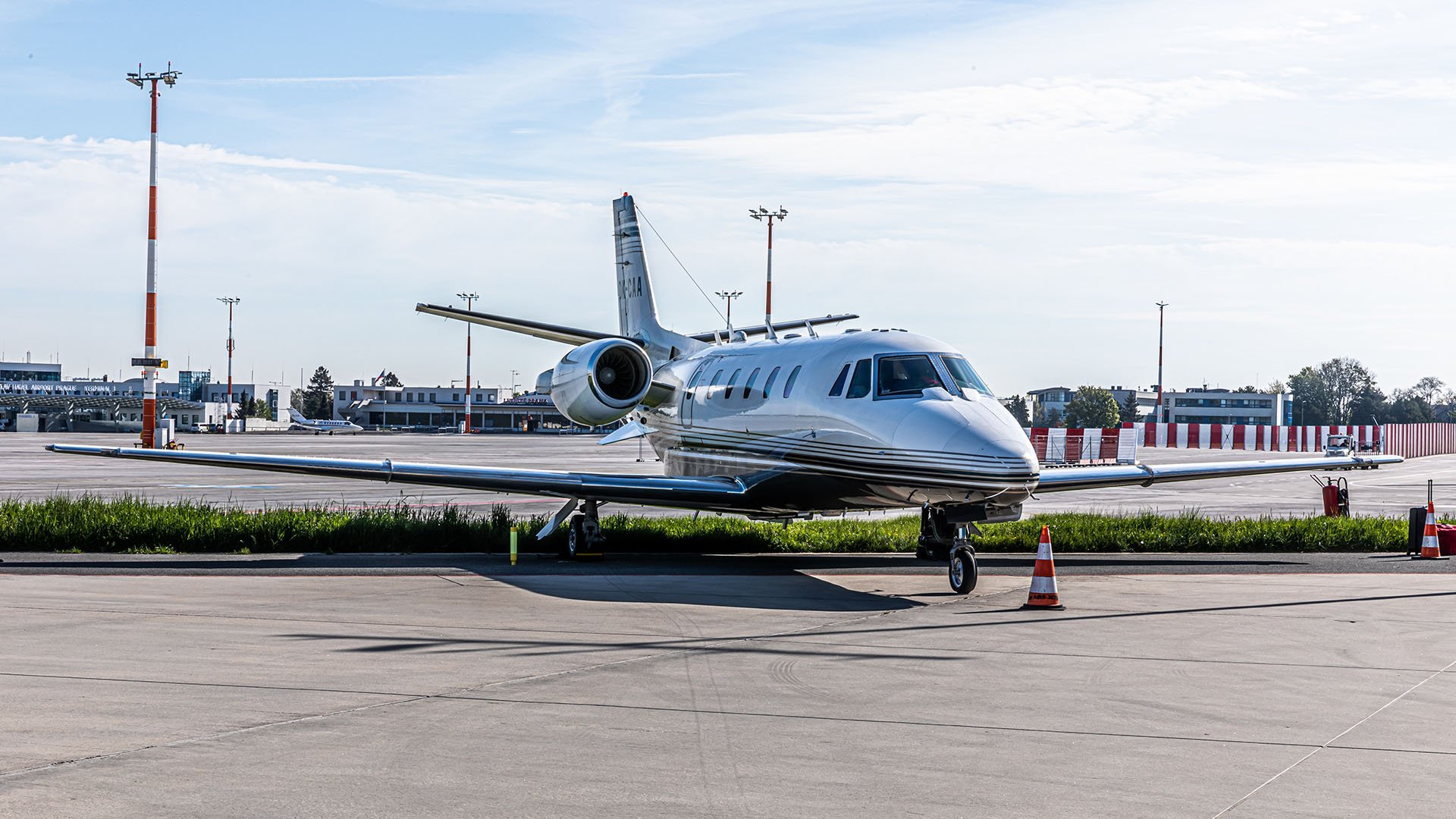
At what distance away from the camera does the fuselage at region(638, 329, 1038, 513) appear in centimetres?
1352

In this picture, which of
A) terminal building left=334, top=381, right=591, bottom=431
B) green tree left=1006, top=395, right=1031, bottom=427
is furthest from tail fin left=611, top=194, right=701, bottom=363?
terminal building left=334, top=381, right=591, bottom=431

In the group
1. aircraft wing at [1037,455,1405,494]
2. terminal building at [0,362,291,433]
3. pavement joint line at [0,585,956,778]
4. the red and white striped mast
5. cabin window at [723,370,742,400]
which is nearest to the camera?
pavement joint line at [0,585,956,778]

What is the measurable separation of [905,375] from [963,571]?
7.83ft

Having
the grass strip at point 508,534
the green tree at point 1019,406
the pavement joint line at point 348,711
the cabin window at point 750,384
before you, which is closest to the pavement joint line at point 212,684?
the pavement joint line at point 348,711

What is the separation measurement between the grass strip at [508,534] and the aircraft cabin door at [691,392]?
1.58 m

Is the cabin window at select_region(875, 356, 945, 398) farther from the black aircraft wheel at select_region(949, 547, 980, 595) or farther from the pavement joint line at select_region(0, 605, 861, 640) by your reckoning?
the pavement joint line at select_region(0, 605, 861, 640)

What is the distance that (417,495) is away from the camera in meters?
32.0

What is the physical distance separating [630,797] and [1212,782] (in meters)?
2.64

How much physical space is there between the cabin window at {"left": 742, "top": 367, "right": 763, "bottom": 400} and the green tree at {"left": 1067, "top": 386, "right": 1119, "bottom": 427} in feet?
509

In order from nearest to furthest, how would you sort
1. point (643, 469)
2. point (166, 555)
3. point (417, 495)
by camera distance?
point (166, 555) → point (417, 495) → point (643, 469)

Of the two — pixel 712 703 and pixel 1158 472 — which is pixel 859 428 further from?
pixel 712 703

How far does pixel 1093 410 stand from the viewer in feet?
573

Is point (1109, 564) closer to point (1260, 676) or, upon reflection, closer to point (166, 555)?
point (1260, 676)

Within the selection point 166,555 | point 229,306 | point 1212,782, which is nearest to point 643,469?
point 166,555
